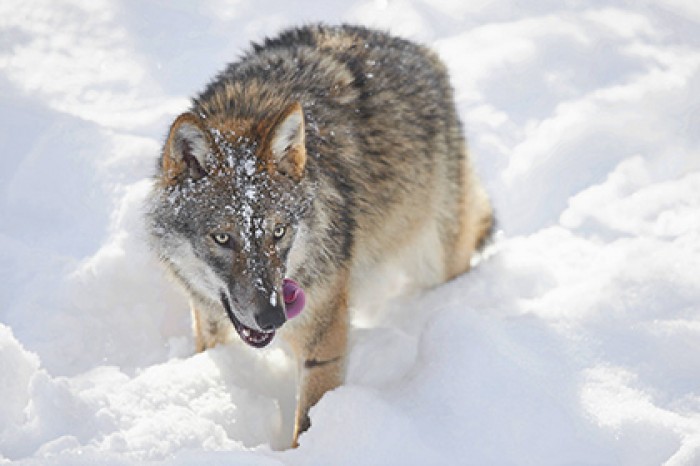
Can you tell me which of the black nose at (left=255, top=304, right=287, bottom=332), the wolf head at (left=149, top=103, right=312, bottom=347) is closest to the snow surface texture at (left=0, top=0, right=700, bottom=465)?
the black nose at (left=255, top=304, right=287, bottom=332)

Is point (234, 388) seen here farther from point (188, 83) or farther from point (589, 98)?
point (589, 98)

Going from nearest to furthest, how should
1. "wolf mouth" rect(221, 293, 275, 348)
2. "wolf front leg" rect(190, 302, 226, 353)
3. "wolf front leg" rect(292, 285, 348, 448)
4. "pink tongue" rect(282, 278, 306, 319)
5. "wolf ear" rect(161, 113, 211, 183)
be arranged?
"wolf ear" rect(161, 113, 211, 183)
"wolf mouth" rect(221, 293, 275, 348)
"pink tongue" rect(282, 278, 306, 319)
"wolf front leg" rect(292, 285, 348, 448)
"wolf front leg" rect(190, 302, 226, 353)

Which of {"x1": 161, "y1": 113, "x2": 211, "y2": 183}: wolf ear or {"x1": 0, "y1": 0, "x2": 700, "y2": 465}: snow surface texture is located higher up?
{"x1": 161, "y1": 113, "x2": 211, "y2": 183}: wolf ear

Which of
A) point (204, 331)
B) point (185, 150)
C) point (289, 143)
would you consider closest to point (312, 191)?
point (289, 143)

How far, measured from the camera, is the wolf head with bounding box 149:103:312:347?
134 inches

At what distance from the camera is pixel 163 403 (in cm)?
385

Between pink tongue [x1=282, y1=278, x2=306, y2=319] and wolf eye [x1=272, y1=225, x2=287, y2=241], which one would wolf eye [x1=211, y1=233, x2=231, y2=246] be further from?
pink tongue [x1=282, y1=278, x2=306, y2=319]

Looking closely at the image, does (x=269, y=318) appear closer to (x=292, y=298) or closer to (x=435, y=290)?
(x=292, y=298)

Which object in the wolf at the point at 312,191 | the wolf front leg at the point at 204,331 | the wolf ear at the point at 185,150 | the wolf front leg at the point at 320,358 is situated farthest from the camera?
the wolf front leg at the point at 204,331

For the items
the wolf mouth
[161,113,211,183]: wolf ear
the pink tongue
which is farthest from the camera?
the pink tongue

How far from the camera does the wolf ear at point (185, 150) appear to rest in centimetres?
335

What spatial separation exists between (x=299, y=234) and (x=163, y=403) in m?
1.10

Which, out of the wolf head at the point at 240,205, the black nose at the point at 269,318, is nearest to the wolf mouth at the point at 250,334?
the wolf head at the point at 240,205

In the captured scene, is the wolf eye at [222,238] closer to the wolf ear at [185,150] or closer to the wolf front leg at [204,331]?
the wolf ear at [185,150]
